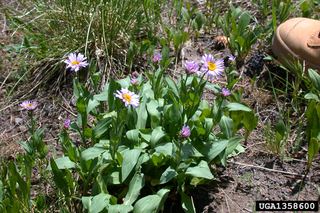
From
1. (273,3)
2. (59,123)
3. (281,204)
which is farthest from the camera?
(273,3)

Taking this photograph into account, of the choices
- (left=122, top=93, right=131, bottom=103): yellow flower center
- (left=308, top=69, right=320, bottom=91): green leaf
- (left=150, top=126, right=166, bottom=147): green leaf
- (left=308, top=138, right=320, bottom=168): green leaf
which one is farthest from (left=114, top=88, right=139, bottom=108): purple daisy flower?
(left=308, top=69, right=320, bottom=91): green leaf

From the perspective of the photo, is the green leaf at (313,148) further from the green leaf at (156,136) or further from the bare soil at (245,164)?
the green leaf at (156,136)

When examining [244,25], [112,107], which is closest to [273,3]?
[244,25]

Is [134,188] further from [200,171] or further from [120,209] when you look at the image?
[200,171]

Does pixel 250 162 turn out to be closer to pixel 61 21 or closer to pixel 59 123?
pixel 59 123

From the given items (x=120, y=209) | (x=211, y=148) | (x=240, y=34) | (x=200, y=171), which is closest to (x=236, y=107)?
(x=211, y=148)

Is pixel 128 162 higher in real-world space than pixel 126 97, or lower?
lower

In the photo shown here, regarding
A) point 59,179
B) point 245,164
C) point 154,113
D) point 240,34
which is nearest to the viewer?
point 59,179
